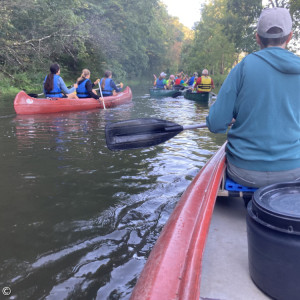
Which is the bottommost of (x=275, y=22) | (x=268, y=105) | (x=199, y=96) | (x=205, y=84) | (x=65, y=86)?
(x=199, y=96)

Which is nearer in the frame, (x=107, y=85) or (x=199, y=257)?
(x=199, y=257)

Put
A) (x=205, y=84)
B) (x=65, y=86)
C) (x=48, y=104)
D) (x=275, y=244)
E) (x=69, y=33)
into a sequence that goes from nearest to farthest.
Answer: (x=275, y=244) < (x=48, y=104) < (x=65, y=86) < (x=205, y=84) < (x=69, y=33)

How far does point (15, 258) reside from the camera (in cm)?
251

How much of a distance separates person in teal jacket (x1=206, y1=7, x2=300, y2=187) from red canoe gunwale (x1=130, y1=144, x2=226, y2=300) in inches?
16.6

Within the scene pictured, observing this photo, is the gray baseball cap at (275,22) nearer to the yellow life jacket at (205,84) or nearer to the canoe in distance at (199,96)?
the canoe in distance at (199,96)

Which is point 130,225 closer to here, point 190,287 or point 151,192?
point 151,192

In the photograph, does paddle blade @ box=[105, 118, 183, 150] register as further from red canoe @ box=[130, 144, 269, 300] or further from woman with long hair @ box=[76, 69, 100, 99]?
woman with long hair @ box=[76, 69, 100, 99]

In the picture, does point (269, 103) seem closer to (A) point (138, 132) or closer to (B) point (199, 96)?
(A) point (138, 132)

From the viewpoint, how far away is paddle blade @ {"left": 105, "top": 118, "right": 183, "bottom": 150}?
328 centimetres

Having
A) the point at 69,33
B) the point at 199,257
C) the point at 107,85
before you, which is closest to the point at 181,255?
the point at 199,257

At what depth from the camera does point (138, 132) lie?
332 centimetres

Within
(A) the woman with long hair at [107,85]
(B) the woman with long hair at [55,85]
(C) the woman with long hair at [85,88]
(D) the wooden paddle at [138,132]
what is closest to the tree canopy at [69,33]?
(A) the woman with long hair at [107,85]

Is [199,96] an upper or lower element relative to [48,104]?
lower

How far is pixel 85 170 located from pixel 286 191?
3447mm
